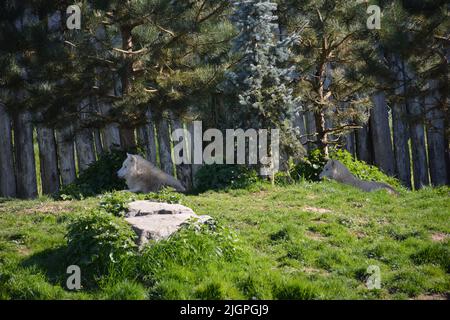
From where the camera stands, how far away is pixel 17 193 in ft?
55.4

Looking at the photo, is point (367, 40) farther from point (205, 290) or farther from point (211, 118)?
point (205, 290)

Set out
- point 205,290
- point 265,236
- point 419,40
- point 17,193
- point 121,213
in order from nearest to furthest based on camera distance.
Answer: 1. point 205,290
2. point 121,213
3. point 265,236
4. point 419,40
5. point 17,193

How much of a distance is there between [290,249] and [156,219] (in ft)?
6.08

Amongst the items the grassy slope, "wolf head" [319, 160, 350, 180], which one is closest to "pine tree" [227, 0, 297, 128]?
"wolf head" [319, 160, 350, 180]

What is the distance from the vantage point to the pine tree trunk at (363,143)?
54.9 ft

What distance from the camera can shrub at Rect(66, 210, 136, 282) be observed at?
25.8ft

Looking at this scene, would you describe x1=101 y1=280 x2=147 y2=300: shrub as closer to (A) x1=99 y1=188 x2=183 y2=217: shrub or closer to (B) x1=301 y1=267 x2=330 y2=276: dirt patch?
(A) x1=99 y1=188 x2=183 y2=217: shrub

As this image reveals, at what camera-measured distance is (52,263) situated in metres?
8.23

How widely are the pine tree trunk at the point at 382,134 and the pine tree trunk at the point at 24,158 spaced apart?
8.50m

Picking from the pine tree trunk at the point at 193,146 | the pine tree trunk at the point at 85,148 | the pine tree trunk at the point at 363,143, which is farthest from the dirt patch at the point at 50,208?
the pine tree trunk at the point at 363,143

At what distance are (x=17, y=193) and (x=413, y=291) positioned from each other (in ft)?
38.8

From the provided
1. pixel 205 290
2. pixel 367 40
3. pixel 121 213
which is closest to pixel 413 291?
pixel 205 290

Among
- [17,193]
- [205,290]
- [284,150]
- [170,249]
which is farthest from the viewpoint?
[17,193]

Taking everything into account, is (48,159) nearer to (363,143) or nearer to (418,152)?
(363,143)
